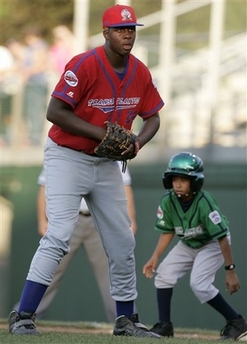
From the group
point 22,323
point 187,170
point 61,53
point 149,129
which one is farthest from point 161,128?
point 22,323

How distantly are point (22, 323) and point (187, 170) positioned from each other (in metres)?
1.92

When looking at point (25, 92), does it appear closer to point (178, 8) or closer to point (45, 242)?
point (178, 8)

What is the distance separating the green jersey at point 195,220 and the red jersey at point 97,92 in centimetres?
116

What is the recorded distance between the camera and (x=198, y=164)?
26.2 ft

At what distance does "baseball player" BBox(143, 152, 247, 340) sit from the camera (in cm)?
775

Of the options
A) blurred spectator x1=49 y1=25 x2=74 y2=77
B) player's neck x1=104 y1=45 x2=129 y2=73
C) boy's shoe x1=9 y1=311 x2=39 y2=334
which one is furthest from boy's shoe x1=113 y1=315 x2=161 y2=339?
blurred spectator x1=49 y1=25 x2=74 y2=77

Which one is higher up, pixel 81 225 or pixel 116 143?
pixel 116 143

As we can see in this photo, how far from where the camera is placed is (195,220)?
7.81 meters

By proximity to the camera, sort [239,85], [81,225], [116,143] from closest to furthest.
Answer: [116,143], [81,225], [239,85]

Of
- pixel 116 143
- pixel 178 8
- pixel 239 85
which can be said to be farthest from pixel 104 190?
pixel 178 8

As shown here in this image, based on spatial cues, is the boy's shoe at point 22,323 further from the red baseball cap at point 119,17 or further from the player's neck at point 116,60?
the red baseball cap at point 119,17

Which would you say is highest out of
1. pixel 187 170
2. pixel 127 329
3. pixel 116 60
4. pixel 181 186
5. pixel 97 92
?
pixel 116 60

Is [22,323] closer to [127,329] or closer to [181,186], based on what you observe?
[127,329]

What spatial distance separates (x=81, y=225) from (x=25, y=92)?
4844 mm
